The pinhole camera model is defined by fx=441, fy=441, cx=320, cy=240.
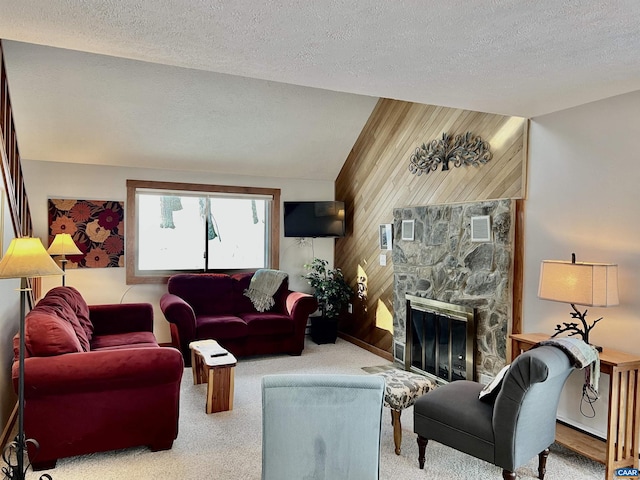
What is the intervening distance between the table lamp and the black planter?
3.35 meters

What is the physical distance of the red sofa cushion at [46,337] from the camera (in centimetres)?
270

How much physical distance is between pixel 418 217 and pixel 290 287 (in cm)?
246

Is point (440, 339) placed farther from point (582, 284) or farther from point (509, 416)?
point (509, 416)

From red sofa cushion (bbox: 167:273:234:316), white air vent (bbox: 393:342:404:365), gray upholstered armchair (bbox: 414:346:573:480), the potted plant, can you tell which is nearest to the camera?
gray upholstered armchair (bbox: 414:346:573:480)

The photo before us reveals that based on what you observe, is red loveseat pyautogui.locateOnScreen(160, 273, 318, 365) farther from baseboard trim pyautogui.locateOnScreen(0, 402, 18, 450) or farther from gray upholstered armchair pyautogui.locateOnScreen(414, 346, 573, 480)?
gray upholstered armchair pyautogui.locateOnScreen(414, 346, 573, 480)

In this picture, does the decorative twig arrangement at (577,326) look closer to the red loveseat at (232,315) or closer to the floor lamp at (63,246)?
the red loveseat at (232,315)

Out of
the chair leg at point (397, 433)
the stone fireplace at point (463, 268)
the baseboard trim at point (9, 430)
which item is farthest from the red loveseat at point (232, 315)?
the chair leg at point (397, 433)

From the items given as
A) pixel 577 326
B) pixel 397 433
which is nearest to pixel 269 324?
pixel 397 433

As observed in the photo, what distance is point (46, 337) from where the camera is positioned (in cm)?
272

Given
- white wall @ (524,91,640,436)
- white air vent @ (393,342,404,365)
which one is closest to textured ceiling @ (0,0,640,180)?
white wall @ (524,91,640,436)

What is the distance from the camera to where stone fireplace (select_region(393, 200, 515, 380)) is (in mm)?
3645

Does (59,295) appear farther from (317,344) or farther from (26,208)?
(317,344)

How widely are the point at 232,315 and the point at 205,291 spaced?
0.45 metres

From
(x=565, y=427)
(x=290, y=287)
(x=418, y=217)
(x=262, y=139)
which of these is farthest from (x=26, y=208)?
(x=565, y=427)
